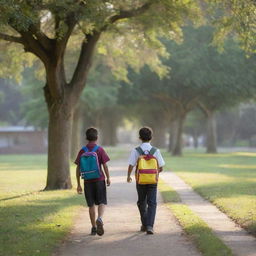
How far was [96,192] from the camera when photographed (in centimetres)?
1009

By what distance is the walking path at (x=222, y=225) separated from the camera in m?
8.84

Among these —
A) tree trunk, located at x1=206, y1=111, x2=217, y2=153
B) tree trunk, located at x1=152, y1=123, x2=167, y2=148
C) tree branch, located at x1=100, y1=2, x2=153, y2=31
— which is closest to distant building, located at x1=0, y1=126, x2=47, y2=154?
tree trunk, located at x1=152, y1=123, x2=167, y2=148

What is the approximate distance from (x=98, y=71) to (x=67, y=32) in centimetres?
2693

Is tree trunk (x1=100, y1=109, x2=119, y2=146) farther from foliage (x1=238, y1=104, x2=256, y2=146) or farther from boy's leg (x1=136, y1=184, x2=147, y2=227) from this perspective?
boy's leg (x1=136, y1=184, x2=147, y2=227)

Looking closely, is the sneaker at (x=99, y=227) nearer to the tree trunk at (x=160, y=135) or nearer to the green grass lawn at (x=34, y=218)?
the green grass lawn at (x=34, y=218)

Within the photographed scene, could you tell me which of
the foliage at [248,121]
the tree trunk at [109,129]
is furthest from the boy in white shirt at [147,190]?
the foliage at [248,121]

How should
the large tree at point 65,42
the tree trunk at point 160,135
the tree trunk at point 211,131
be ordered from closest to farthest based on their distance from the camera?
the large tree at point 65,42
the tree trunk at point 211,131
the tree trunk at point 160,135

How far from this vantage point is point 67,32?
59.1ft

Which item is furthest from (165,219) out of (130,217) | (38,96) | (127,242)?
(38,96)

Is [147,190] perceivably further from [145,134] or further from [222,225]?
[222,225]

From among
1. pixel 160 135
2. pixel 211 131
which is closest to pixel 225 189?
pixel 211 131

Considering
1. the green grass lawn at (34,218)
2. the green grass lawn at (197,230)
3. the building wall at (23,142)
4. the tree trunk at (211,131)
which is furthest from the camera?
the building wall at (23,142)

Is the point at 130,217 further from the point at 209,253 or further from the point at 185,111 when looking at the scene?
the point at 185,111

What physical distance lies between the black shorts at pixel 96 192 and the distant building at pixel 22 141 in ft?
209
